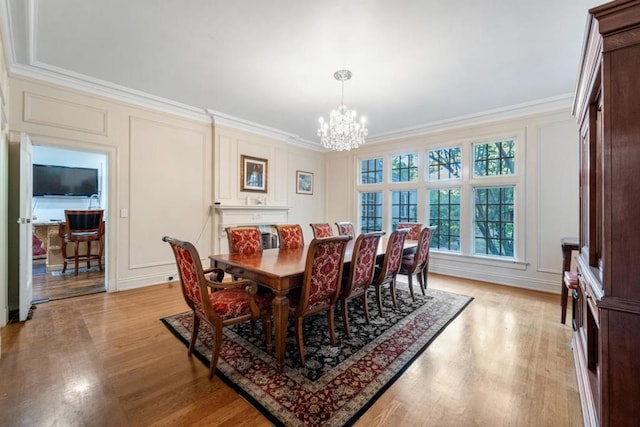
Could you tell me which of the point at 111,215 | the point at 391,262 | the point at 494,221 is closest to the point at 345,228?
the point at 391,262

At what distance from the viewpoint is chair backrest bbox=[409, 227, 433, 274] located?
3.38m

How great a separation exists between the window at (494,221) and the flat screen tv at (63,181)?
25.7 feet

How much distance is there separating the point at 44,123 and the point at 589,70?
4950 millimetres

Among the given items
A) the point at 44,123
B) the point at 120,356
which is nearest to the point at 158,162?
the point at 44,123

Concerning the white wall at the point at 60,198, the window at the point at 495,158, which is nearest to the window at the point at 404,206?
the window at the point at 495,158

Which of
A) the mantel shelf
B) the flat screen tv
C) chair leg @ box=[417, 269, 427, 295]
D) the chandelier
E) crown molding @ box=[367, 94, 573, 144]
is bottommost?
chair leg @ box=[417, 269, 427, 295]

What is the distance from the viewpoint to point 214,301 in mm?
2049

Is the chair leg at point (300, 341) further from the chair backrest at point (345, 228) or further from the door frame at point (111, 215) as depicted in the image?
the door frame at point (111, 215)

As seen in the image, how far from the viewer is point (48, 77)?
314 cm

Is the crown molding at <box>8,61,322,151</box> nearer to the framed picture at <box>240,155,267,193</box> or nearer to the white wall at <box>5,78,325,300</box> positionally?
the white wall at <box>5,78,325,300</box>

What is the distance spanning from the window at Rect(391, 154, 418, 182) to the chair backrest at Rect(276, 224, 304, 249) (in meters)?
2.92

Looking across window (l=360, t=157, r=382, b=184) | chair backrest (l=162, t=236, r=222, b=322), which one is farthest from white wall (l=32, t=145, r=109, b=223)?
window (l=360, t=157, r=382, b=184)

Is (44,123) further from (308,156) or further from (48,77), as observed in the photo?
(308,156)

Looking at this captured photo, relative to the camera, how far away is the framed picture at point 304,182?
6.28 m
